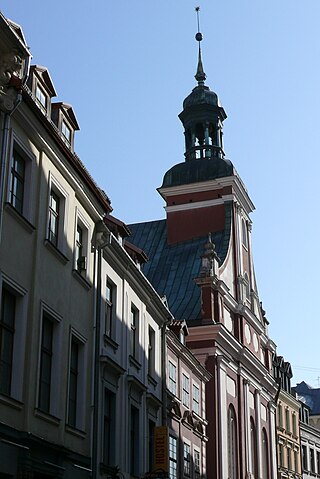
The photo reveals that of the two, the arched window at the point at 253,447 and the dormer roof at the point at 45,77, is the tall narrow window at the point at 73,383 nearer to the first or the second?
the dormer roof at the point at 45,77

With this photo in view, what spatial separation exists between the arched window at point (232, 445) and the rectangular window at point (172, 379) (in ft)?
45.3

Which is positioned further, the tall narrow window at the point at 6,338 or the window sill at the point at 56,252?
the window sill at the point at 56,252

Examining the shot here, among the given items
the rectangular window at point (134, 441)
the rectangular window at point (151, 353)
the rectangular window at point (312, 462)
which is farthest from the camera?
the rectangular window at point (312, 462)

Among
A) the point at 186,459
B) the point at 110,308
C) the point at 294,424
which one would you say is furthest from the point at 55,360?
the point at 294,424

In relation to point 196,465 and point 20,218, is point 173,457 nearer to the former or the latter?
point 196,465

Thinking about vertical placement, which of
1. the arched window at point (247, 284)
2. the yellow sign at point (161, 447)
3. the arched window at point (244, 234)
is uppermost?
the arched window at point (244, 234)

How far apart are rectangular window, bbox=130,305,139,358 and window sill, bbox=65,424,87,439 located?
18.2ft

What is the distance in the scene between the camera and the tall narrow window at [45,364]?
1761cm

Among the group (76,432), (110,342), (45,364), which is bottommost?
(76,432)

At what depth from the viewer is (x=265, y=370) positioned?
51.4 m

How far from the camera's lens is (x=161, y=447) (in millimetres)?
25500

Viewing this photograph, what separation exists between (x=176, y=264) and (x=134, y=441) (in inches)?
1002

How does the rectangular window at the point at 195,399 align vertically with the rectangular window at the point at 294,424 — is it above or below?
below

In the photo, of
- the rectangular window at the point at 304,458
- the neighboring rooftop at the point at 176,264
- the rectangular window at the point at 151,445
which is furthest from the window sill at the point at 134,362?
the rectangular window at the point at 304,458
